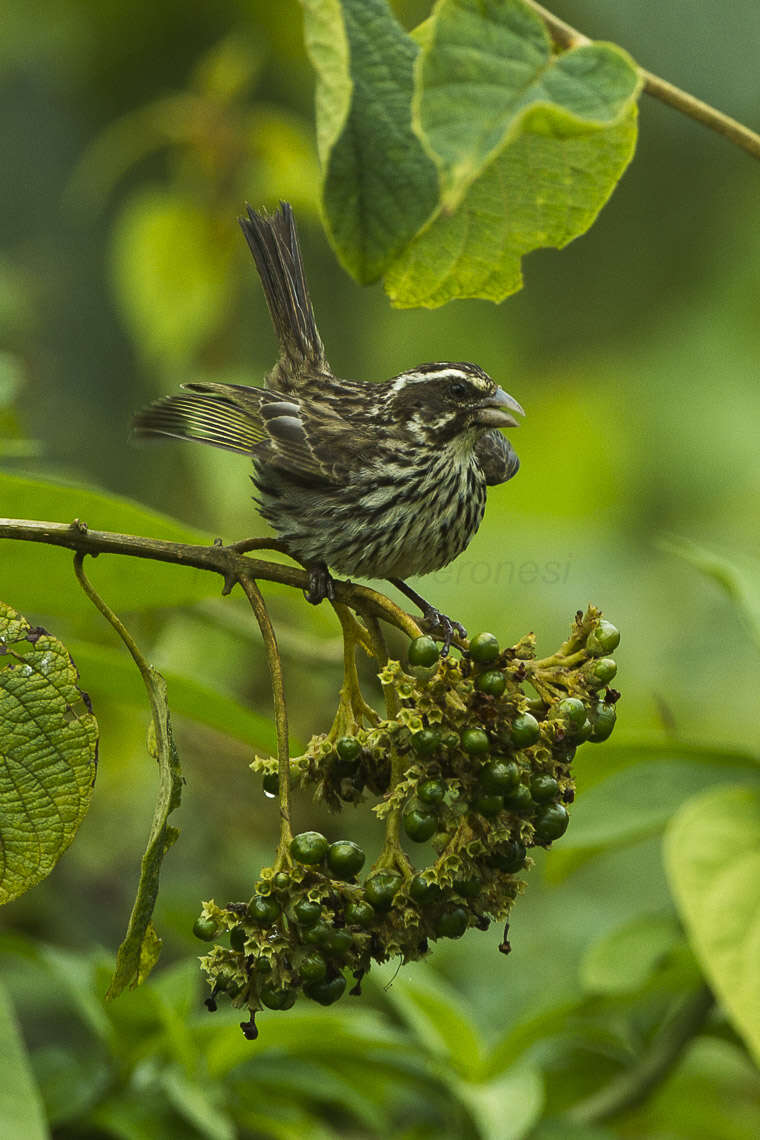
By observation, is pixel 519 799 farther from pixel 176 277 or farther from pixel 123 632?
pixel 176 277

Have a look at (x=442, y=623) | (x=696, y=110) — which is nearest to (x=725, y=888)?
(x=442, y=623)

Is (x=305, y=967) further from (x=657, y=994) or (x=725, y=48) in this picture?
(x=725, y=48)

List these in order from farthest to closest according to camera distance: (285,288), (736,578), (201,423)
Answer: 1. (285,288)
2. (736,578)
3. (201,423)

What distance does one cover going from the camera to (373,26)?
4.97ft

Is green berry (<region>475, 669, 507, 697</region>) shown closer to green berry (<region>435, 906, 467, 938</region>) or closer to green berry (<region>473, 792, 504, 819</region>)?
green berry (<region>473, 792, 504, 819</region>)

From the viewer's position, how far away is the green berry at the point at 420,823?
1684mm

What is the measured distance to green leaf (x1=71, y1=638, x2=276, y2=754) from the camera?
246 cm

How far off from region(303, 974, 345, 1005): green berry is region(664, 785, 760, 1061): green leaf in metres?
1.03

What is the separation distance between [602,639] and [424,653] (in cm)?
25

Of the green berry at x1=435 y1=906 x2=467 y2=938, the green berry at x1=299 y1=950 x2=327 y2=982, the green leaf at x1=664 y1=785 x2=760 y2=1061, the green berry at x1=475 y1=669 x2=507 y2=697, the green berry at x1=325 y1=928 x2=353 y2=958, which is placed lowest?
the green leaf at x1=664 y1=785 x2=760 y2=1061

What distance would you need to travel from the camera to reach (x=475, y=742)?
1.68m

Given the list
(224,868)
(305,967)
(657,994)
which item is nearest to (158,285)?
(224,868)

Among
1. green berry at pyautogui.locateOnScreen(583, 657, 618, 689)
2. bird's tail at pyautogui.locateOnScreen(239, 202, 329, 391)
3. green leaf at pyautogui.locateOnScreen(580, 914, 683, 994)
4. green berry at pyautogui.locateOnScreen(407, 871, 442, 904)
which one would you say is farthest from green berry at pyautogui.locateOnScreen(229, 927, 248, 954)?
bird's tail at pyautogui.locateOnScreen(239, 202, 329, 391)

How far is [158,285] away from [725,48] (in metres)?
4.23
